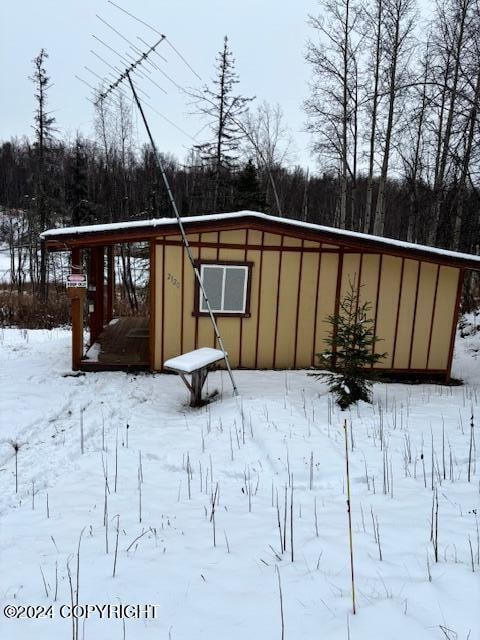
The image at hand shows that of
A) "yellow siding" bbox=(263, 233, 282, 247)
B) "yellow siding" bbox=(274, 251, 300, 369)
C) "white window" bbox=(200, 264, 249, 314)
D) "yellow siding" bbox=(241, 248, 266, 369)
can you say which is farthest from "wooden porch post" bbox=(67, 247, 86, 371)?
"yellow siding" bbox=(274, 251, 300, 369)

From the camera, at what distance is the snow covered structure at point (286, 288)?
739 centimetres

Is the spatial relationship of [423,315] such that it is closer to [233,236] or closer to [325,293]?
[325,293]

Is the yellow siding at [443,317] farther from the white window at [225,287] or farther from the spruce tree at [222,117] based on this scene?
the spruce tree at [222,117]

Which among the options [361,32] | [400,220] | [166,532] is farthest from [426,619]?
[400,220]

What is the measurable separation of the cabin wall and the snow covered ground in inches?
74.2

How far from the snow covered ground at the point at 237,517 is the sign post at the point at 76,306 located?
4.70 feet

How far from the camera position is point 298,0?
17.5 m

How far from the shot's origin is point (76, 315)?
7293 millimetres

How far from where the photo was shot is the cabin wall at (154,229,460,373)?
7.54 meters

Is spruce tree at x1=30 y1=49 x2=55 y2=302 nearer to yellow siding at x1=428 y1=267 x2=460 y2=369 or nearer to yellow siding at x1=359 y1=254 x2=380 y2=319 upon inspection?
yellow siding at x1=359 y1=254 x2=380 y2=319

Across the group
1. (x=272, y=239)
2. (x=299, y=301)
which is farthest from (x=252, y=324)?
(x=272, y=239)

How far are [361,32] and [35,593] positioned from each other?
60.6 feet

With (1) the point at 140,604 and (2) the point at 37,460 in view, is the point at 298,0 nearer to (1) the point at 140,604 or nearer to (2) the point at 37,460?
(2) the point at 37,460

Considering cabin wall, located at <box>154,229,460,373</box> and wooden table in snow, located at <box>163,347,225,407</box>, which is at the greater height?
cabin wall, located at <box>154,229,460,373</box>
